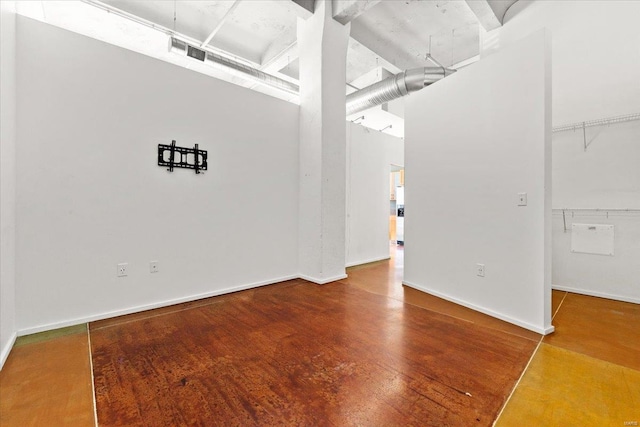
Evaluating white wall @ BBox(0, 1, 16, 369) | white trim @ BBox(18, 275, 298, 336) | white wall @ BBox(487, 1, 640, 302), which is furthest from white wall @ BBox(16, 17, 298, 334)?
white wall @ BBox(487, 1, 640, 302)

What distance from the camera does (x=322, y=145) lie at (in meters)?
4.11

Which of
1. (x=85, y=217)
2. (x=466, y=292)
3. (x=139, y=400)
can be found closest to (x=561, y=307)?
(x=466, y=292)

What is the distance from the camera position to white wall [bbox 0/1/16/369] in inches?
80.3

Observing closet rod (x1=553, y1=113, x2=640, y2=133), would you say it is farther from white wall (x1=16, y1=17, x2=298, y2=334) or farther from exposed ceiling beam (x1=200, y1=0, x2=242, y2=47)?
exposed ceiling beam (x1=200, y1=0, x2=242, y2=47)

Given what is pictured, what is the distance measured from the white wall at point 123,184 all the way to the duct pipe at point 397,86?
2.33 metres

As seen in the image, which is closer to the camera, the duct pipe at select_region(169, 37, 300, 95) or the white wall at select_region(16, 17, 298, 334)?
the white wall at select_region(16, 17, 298, 334)

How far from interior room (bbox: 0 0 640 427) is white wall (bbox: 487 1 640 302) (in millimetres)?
21

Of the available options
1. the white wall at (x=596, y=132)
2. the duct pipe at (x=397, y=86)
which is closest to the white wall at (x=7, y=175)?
the duct pipe at (x=397, y=86)

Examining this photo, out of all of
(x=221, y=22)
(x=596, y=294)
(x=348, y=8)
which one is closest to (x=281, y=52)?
(x=221, y=22)

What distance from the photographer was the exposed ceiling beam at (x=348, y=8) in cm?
376

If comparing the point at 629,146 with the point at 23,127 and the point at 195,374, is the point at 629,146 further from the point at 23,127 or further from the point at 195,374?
the point at 23,127

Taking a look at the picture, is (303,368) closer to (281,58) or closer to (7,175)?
(7,175)

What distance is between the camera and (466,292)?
127 inches

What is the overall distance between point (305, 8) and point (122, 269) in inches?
167
